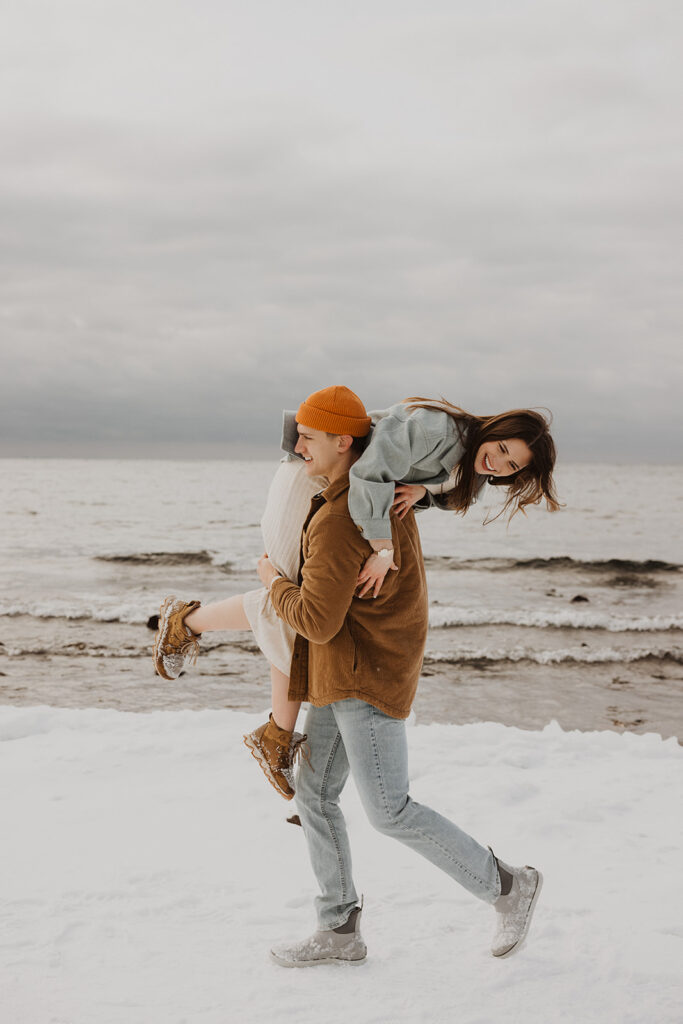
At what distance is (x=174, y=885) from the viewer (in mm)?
3322

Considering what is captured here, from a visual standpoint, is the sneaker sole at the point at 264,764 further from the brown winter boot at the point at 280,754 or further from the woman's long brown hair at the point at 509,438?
the woman's long brown hair at the point at 509,438

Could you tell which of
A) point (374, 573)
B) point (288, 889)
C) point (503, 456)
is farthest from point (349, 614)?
point (288, 889)

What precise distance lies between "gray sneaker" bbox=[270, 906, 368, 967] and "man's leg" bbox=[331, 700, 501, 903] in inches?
17.1

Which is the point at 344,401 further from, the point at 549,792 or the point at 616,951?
the point at 549,792

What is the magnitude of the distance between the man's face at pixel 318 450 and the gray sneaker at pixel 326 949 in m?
1.62

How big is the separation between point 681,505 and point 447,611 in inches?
1406

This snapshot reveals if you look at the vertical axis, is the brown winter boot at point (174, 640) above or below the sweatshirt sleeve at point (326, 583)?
below

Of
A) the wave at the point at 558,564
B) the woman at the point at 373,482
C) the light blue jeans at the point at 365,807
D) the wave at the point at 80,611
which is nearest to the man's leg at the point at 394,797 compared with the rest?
the light blue jeans at the point at 365,807

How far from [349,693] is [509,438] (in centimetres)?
102

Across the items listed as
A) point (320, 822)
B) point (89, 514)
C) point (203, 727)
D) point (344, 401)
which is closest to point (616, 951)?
point (320, 822)

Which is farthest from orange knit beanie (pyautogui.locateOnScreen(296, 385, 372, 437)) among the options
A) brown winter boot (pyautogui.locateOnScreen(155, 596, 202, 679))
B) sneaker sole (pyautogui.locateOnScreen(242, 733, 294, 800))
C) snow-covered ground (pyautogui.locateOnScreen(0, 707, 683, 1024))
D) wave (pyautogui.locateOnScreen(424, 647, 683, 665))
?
wave (pyautogui.locateOnScreen(424, 647, 683, 665))

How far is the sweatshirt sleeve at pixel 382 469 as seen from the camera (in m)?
2.55

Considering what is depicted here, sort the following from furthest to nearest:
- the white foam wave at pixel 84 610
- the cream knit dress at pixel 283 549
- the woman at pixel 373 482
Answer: the white foam wave at pixel 84 610, the cream knit dress at pixel 283 549, the woman at pixel 373 482

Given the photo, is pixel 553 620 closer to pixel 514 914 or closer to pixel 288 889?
pixel 288 889
